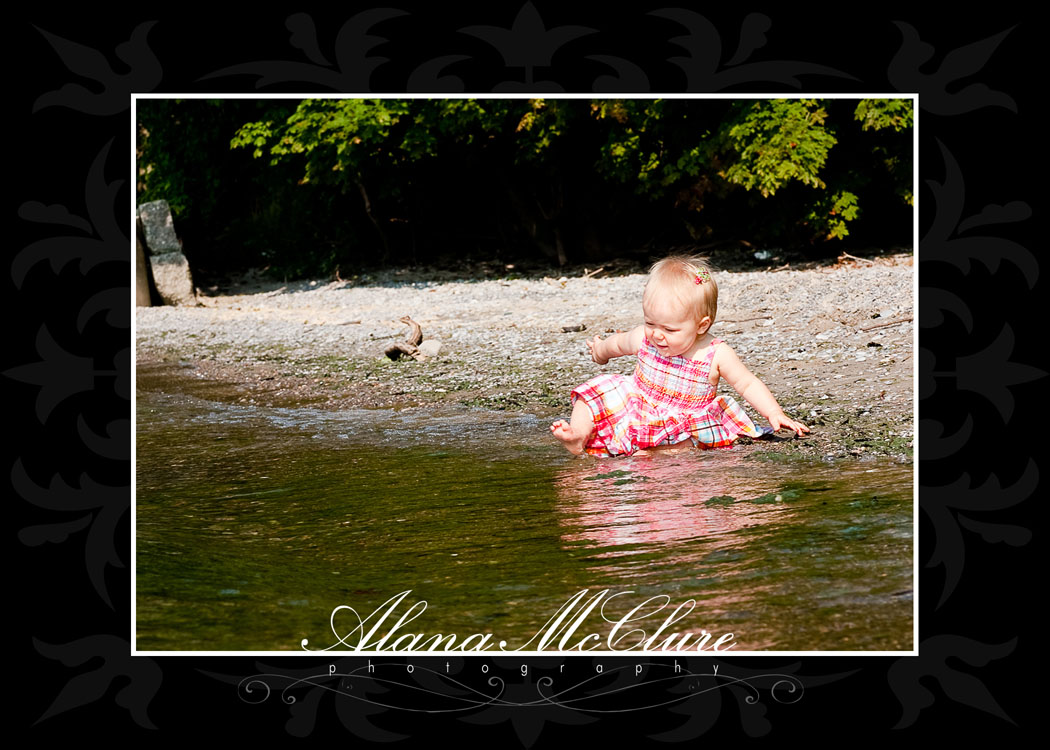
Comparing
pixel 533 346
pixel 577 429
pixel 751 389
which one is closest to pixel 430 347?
pixel 533 346

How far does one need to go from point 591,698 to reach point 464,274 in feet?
38.5

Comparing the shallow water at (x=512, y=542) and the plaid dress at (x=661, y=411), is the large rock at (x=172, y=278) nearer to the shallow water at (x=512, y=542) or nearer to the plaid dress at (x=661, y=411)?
the shallow water at (x=512, y=542)

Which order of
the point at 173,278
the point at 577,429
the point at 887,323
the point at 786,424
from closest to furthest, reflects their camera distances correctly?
the point at 786,424, the point at 577,429, the point at 887,323, the point at 173,278

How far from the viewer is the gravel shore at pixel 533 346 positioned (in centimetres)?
589

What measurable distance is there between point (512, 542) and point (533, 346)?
15.1ft

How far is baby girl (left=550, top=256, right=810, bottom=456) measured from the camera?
15.8ft

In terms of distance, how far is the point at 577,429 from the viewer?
15.9ft

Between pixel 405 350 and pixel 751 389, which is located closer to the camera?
pixel 751 389

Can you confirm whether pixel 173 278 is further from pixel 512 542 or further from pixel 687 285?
pixel 512 542
